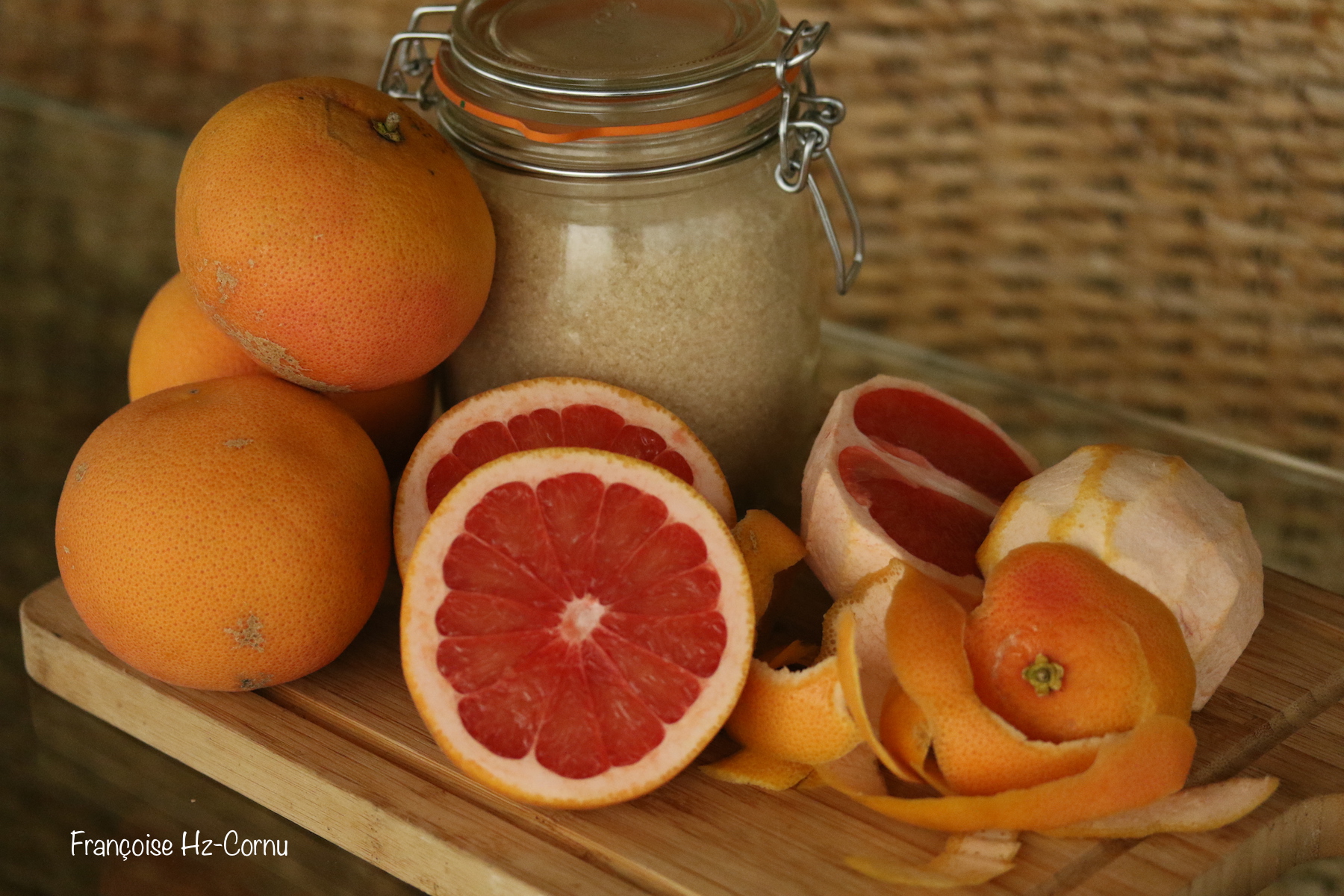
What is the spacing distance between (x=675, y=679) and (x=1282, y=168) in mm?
645

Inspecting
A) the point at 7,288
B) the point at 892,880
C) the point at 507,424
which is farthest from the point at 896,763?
the point at 7,288

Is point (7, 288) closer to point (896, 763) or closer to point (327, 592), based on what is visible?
point (327, 592)

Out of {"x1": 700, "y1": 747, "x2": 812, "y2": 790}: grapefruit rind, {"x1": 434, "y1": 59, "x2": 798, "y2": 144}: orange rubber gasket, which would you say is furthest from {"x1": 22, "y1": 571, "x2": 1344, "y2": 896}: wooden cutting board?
{"x1": 434, "y1": 59, "x2": 798, "y2": 144}: orange rubber gasket

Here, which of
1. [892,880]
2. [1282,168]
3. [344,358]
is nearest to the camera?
[892,880]

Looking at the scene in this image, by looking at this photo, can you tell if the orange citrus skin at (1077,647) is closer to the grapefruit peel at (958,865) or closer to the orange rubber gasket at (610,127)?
the grapefruit peel at (958,865)

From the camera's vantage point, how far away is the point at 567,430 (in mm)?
758

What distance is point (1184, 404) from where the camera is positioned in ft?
3.77

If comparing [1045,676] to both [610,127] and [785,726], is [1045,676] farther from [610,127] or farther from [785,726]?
[610,127]

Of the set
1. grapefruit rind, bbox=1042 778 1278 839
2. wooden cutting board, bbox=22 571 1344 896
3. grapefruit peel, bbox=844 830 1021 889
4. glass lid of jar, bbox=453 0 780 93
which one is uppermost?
glass lid of jar, bbox=453 0 780 93

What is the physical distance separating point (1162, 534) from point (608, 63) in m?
0.37

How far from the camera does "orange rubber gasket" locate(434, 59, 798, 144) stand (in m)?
0.75

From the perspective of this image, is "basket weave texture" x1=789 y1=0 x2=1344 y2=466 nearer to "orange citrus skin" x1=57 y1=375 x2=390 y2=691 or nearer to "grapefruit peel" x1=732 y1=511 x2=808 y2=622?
"grapefruit peel" x1=732 y1=511 x2=808 y2=622

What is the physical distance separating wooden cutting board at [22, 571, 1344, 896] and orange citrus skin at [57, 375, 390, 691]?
1.5 inches

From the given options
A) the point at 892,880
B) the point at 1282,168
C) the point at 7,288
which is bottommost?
the point at 7,288
